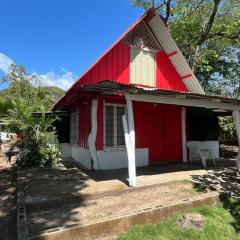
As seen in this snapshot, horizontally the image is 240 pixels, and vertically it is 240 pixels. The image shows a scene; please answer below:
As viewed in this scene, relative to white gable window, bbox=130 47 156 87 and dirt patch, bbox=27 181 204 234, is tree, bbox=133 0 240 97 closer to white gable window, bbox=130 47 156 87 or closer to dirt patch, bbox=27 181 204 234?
white gable window, bbox=130 47 156 87

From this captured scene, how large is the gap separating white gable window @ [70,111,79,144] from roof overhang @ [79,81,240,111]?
12.7 ft

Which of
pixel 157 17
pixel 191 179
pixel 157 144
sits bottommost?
pixel 191 179

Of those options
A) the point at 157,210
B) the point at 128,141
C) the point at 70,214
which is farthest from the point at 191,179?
the point at 70,214

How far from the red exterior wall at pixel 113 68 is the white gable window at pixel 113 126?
1118 mm

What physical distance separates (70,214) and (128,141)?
8.65ft

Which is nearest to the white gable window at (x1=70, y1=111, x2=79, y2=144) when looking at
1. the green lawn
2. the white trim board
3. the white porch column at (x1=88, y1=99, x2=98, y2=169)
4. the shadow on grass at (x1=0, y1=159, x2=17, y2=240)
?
the white porch column at (x1=88, y1=99, x2=98, y2=169)

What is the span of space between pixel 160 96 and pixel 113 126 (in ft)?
9.50

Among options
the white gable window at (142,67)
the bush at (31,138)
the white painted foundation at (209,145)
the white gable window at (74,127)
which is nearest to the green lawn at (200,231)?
the white gable window at (142,67)

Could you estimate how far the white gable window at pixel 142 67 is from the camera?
12.0 m

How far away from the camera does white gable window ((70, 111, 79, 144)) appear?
44.5 ft

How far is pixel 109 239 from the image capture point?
546 cm

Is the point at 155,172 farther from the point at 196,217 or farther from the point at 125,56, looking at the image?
the point at 125,56

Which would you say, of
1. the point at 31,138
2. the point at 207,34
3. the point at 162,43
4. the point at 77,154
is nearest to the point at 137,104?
the point at 162,43

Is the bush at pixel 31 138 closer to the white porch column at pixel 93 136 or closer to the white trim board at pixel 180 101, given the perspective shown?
the white porch column at pixel 93 136
